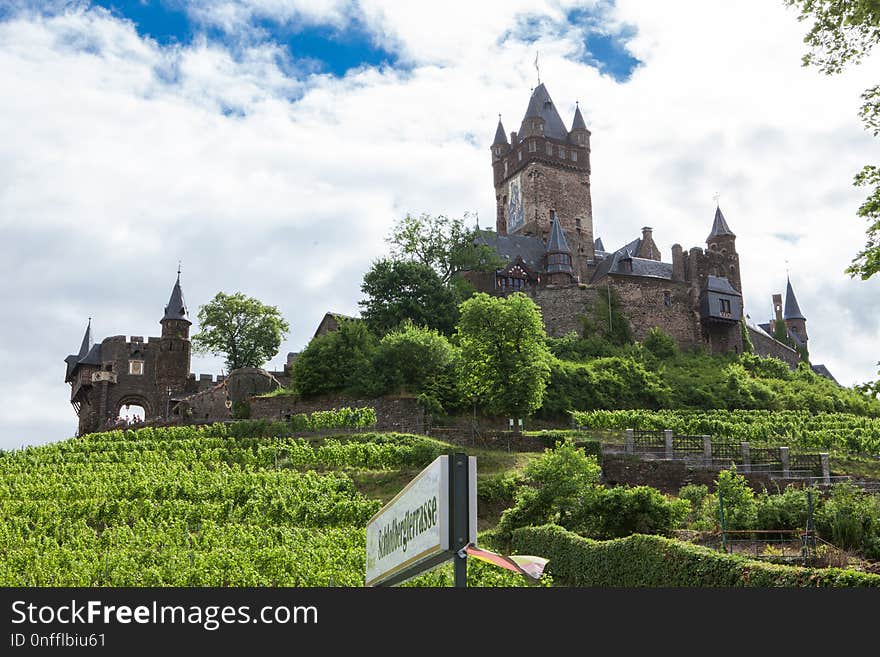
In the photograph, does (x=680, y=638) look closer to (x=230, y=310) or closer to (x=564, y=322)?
(x=564, y=322)

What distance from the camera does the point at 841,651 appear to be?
7.16m

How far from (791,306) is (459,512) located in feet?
276

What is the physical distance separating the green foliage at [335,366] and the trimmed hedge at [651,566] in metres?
20.2

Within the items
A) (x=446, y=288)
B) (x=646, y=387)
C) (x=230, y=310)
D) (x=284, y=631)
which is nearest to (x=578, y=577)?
(x=284, y=631)

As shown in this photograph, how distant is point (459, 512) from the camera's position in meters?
6.09

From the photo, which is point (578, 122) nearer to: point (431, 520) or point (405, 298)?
point (405, 298)

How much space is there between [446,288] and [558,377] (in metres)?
9.95

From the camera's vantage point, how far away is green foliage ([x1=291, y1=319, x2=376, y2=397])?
1658 inches

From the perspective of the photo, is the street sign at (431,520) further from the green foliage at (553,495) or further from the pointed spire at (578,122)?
the pointed spire at (578,122)

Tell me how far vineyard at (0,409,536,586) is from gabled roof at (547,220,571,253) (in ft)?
77.7

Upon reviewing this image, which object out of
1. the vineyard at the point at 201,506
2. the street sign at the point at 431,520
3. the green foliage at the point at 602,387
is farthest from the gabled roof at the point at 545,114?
the street sign at the point at 431,520

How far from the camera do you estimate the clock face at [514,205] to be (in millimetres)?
67562

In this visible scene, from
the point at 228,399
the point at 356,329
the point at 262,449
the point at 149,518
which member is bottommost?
the point at 149,518

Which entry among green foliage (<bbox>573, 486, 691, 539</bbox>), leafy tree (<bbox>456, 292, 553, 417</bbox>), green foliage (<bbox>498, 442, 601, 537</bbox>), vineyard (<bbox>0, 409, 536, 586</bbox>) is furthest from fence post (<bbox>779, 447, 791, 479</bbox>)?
vineyard (<bbox>0, 409, 536, 586</bbox>)
